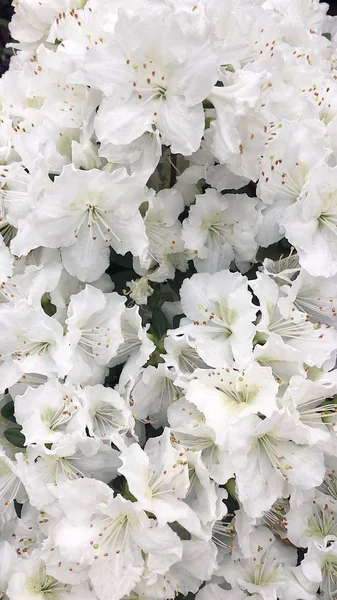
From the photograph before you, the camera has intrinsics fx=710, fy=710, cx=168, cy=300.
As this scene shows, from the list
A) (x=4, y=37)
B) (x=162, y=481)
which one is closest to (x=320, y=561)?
(x=162, y=481)

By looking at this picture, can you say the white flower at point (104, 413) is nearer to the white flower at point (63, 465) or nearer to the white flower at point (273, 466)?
the white flower at point (63, 465)

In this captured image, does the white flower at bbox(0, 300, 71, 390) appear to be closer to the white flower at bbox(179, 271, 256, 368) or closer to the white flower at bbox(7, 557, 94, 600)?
the white flower at bbox(179, 271, 256, 368)

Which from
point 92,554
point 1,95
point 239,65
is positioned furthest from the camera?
point 1,95

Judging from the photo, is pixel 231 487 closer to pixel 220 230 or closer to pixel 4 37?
pixel 220 230

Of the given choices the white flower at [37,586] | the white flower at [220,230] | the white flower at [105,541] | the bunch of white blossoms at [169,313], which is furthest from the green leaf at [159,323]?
the white flower at [37,586]

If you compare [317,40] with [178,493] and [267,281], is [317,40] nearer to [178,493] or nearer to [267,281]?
[267,281]

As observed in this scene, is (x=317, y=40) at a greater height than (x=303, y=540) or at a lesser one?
greater

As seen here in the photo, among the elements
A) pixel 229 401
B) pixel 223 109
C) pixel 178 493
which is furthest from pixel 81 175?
pixel 178 493
